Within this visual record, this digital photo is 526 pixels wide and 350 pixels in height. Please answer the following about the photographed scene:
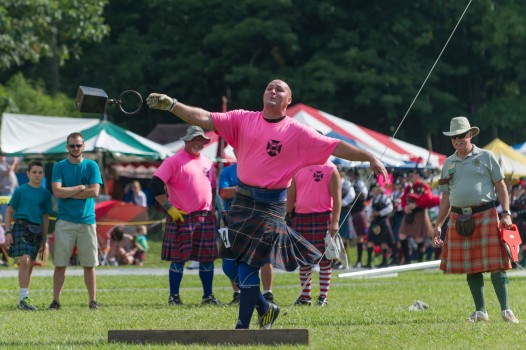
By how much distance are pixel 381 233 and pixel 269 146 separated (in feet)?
38.6

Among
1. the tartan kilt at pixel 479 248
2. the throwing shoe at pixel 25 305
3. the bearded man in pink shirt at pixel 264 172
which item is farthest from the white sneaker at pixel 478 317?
the throwing shoe at pixel 25 305

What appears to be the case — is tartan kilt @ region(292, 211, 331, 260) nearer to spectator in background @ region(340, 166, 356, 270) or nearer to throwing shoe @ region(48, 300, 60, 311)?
throwing shoe @ region(48, 300, 60, 311)

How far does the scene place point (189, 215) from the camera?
10977mm

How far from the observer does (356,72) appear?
3706 cm

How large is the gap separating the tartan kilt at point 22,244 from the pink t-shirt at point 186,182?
1286 mm

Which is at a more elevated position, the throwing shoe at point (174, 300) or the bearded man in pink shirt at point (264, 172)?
the bearded man in pink shirt at point (264, 172)

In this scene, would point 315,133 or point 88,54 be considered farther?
point 88,54

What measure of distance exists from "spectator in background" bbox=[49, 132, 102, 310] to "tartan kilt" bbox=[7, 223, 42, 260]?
460 millimetres

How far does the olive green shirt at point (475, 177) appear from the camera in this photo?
884 cm

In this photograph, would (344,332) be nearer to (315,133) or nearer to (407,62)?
(315,133)

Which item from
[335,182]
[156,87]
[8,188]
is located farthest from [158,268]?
[156,87]

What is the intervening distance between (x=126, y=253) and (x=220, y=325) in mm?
10709

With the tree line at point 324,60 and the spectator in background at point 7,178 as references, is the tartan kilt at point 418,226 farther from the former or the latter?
the tree line at point 324,60

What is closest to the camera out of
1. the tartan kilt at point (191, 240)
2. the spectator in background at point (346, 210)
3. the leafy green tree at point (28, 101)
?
the tartan kilt at point (191, 240)
